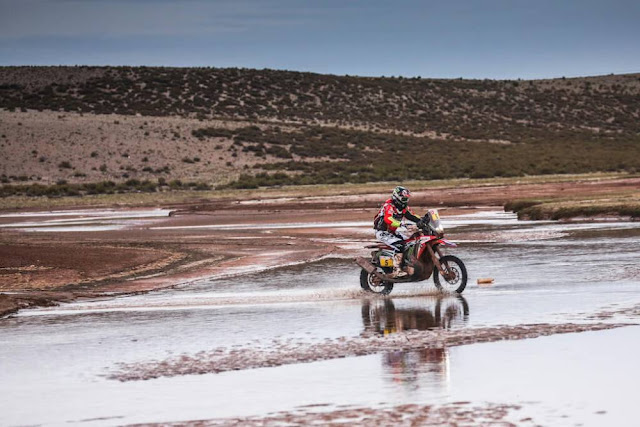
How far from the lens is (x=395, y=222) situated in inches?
722

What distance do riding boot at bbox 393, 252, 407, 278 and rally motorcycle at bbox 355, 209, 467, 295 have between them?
0.06 metres

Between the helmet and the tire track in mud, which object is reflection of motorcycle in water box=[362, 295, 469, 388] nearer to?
the tire track in mud

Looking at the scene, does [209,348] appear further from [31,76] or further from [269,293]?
[31,76]

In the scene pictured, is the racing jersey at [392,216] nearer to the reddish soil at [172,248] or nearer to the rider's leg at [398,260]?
the rider's leg at [398,260]

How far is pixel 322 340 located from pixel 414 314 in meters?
2.46

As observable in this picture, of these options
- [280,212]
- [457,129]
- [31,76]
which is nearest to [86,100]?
[31,76]

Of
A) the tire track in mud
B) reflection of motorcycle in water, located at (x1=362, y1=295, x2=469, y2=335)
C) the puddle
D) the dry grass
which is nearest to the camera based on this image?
the tire track in mud

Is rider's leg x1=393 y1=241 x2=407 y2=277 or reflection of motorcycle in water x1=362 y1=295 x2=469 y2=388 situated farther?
rider's leg x1=393 y1=241 x2=407 y2=277

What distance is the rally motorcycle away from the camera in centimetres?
1794

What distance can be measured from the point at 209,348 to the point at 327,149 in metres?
87.1

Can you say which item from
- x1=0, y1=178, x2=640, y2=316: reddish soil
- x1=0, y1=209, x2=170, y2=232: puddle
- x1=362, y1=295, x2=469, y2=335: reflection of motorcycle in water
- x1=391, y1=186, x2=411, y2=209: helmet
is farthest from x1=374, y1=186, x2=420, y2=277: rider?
x1=0, y1=209, x2=170, y2=232: puddle

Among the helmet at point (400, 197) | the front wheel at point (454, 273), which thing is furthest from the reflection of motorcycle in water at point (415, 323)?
the helmet at point (400, 197)

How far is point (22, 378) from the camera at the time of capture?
1204 centimetres

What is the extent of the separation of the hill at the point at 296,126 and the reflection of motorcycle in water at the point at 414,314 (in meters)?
62.7
